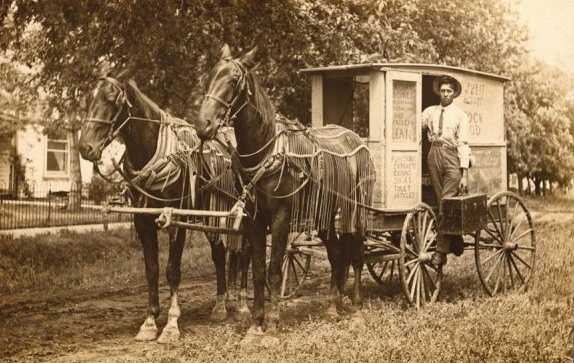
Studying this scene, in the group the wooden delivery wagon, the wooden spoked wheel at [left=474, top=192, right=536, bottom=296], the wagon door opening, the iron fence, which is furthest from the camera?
the wagon door opening

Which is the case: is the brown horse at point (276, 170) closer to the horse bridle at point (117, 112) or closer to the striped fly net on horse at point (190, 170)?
the striped fly net on horse at point (190, 170)

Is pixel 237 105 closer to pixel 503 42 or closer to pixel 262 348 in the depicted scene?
pixel 262 348

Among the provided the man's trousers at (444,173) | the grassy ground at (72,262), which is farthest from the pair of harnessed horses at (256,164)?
the grassy ground at (72,262)

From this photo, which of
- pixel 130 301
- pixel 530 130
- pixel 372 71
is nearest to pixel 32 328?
pixel 130 301

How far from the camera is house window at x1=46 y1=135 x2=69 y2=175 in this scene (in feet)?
50.3

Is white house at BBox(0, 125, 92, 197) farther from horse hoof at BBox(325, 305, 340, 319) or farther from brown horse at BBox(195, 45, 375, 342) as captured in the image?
horse hoof at BBox(325, 305, 340, 319)

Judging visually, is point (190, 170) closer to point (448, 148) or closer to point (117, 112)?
point (117, 112)

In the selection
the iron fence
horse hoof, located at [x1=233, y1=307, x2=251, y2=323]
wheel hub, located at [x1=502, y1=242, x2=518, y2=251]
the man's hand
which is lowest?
horse hoof, located at [x1=233, y1=307, x2=251, y2=323]

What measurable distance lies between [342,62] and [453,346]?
190 inches

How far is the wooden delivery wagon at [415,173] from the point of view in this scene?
712cm

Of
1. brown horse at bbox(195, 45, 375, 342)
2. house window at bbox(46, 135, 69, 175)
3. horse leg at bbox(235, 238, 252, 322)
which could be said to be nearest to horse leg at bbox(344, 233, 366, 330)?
brown horse at bbox(195, 45, 375, 342)

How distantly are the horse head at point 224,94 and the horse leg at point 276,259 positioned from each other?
1.01 m

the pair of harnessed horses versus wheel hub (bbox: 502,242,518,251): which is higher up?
the pair of harnessed horses

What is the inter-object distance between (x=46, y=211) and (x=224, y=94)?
18.0 feet
